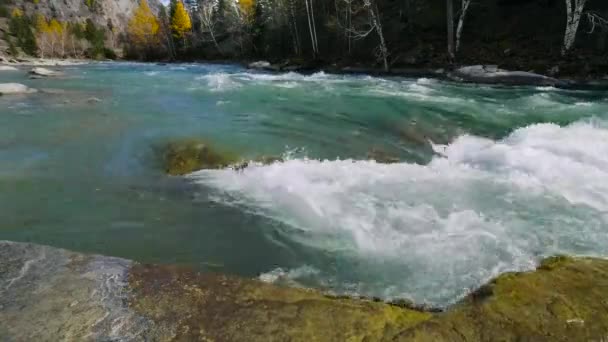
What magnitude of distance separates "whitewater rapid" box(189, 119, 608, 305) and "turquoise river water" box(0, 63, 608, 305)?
0.10ft

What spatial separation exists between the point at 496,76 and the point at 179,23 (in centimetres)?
6550

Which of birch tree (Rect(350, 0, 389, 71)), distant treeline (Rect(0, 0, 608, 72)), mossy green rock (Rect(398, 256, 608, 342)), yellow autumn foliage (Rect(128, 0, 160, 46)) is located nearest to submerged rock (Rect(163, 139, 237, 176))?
mossy green rock (Rect(398, 256, 608, 342))

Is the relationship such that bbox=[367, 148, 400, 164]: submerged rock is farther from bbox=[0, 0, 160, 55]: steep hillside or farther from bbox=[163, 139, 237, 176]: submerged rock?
bbox=[0, 0, 160, 55]: steep hillside

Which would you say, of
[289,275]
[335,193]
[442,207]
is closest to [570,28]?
[442,207]

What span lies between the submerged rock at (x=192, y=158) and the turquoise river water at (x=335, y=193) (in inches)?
15.5

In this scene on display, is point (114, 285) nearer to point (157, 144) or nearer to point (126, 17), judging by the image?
point (157, 144)

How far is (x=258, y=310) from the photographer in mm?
3588

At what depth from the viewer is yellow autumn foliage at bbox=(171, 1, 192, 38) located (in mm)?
72875

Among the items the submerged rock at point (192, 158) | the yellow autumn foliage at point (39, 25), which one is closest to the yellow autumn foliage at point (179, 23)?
the yellow autumn foliage at point (39, 25)

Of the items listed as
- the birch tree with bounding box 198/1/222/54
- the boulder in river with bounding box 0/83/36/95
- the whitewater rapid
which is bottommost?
the whitewater rapid

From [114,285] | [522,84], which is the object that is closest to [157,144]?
[114,285]

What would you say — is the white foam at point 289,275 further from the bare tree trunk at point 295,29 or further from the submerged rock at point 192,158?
the bare tree trunk at point 295,29

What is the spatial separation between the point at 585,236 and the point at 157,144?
9.57 metres

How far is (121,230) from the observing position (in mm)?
6430
